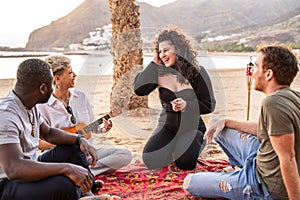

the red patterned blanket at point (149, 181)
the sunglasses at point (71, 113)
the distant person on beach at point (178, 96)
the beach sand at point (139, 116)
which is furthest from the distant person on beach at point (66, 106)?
the beach sand at point (139, 116)

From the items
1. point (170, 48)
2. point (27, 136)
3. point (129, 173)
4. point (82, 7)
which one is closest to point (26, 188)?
point (27, 136)

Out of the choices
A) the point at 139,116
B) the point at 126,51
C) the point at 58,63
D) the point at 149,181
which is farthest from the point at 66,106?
the point at 126,51

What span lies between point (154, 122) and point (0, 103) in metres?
4.73

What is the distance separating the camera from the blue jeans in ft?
8.27

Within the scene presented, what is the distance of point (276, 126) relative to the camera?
6.89ft

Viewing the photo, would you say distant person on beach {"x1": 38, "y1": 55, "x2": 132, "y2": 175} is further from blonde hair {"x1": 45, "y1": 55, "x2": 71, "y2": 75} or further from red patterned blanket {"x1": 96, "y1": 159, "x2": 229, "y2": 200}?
red patterned blanket {"x1": 96, "y1": 159, "x2": 229, "y2": 200}

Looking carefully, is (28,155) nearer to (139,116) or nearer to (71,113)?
(71,113)

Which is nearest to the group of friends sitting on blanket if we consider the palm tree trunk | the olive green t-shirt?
the olive green t-shirt

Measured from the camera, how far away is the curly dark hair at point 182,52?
385cm

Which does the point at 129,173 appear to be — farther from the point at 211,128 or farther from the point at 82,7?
the point at 82,7

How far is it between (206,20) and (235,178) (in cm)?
6694

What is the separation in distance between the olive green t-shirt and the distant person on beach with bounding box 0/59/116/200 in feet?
3.54

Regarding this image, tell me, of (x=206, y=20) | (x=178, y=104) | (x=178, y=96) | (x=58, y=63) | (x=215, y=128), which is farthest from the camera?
(x=206, y=20)

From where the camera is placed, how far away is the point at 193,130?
3.96 meters
